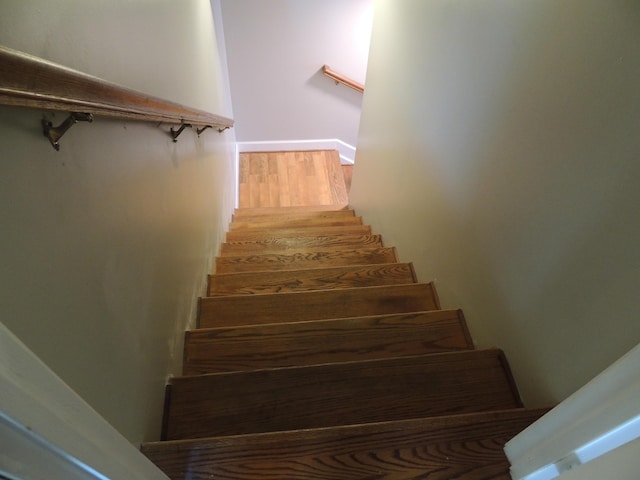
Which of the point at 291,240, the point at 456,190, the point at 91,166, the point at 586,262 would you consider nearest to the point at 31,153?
the point at 91,166

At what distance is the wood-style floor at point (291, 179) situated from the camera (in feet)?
15.2

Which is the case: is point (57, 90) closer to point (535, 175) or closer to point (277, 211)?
point (535, 175)

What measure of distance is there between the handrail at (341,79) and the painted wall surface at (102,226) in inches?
112

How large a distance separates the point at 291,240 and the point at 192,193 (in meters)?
0.92

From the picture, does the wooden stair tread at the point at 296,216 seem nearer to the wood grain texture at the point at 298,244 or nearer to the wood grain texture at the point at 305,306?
the wood grain texture at the point at 298,244

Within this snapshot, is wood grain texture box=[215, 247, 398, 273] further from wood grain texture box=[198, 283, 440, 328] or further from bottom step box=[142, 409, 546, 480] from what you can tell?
bottom step box=[142, 409, 546, 480]

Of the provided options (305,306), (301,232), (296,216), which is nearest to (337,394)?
(305,306)

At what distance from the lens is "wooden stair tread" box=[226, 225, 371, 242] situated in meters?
2.87

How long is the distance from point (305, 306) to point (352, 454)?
87 centimetres

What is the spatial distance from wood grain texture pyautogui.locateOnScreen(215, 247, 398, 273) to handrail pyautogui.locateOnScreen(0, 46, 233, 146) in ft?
4.73

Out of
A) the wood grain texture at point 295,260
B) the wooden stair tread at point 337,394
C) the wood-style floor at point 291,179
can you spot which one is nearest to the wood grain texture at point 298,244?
the wood grain texture at point 295,260

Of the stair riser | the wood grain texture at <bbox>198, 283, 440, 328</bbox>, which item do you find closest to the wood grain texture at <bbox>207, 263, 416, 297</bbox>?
the wood grain texture at <bbox>198, 283, 440, 328</bbox>

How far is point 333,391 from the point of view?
123 centimetres

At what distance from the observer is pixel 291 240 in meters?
2.66
